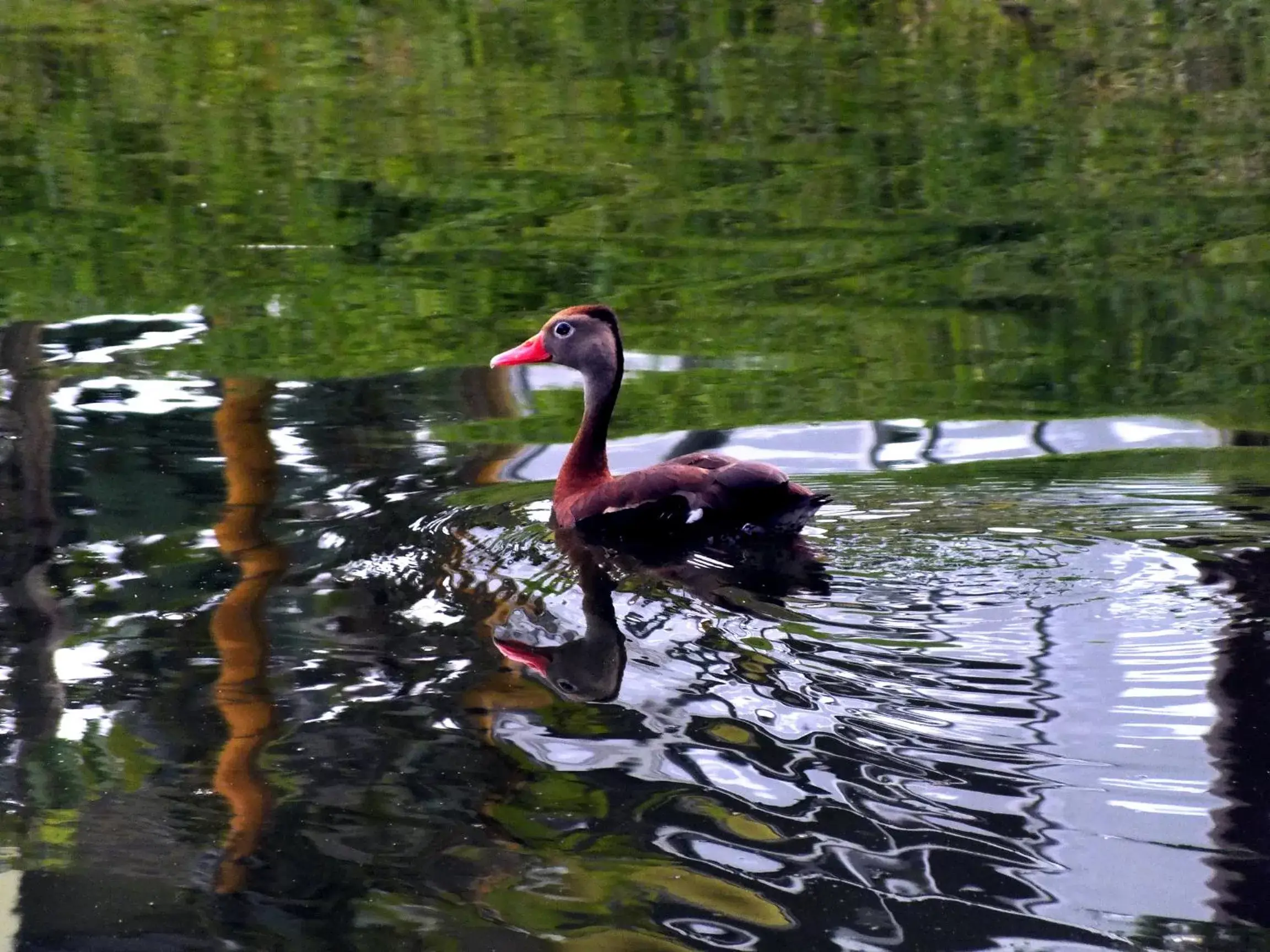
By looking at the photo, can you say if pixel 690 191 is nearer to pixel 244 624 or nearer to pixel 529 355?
pixel 529 355

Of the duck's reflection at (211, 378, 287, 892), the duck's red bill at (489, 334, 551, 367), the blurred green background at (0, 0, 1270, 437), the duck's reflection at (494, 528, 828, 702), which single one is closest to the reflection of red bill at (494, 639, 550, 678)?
the duck's reflection at (494, 528, 828, 702)

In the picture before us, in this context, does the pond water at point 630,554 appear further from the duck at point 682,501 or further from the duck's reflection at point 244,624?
the duck at point 682,501

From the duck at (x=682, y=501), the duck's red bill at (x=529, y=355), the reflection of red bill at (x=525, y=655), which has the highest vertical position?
the duck's red bill at (x=529, y=355)

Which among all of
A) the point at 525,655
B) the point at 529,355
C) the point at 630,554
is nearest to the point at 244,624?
the point at 525,655

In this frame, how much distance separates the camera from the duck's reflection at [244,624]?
14.5ft

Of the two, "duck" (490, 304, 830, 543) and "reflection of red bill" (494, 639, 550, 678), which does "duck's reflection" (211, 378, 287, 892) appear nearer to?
"reflection of red bill" (494, 639, 550, 678)

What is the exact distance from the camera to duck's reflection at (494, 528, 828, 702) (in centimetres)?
528

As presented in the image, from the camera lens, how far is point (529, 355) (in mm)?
7625

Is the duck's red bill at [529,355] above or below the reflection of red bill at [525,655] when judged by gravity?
above

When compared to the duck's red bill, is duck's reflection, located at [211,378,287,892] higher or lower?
lower

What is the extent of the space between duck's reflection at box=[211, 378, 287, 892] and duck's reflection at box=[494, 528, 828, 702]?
0.77m

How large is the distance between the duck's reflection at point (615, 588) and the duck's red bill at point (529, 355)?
1.12 meters

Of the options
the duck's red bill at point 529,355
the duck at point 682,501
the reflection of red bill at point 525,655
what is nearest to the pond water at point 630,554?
the reflection of red bill at point 525,655

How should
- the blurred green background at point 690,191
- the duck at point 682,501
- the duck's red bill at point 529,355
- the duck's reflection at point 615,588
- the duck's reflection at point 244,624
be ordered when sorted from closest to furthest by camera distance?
the duck's reflection at point 244,624 → the duck's reflection at point 615,588 → the duck at point 682,501 → the duck's red bill at point 529,355 → the blurred green background at point 690,191
